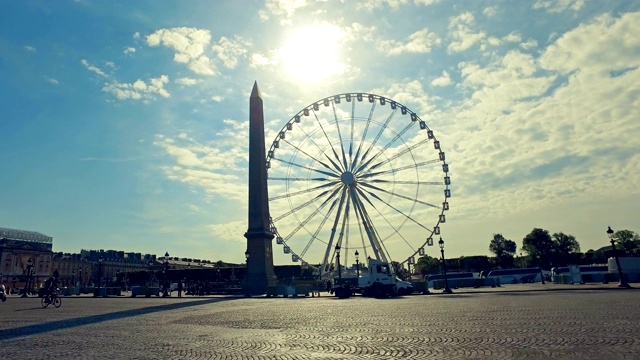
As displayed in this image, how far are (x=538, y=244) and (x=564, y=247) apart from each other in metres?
6.93

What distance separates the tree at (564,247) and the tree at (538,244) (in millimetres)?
1618

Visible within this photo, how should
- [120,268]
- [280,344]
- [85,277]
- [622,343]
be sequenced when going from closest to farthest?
[622,343] < [280,344] < [85,277] < [120,268]

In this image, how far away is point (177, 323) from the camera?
1533 cm

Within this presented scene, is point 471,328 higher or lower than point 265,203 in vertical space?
lower

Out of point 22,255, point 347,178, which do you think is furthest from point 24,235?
point 347,178

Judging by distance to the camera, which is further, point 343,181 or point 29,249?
point 29,249

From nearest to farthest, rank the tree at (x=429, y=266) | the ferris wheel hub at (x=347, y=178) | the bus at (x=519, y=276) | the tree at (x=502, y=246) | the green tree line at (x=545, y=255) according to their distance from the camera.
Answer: the ferris wheel hub at (x=347, y=178) < the bus at (x=519, y=276) < the green tree line at (x=545, y=255) < the tree at (x=429, y=266) < the tree at (x=502, y=246)

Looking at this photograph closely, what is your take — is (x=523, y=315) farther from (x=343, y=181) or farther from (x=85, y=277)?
(x=85, y=277)

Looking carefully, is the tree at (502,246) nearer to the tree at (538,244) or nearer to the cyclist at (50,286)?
the tree at (538,244)

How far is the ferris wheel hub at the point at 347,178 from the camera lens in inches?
1622

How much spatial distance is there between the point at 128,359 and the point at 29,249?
12509 centimetres

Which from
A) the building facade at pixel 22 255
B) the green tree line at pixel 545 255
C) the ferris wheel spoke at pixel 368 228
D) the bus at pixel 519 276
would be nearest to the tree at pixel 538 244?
the green tree line at pixel 545 255

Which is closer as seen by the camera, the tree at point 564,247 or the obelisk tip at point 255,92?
the obelisk tip at point 255,92

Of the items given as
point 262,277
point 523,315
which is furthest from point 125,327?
point 262,277
